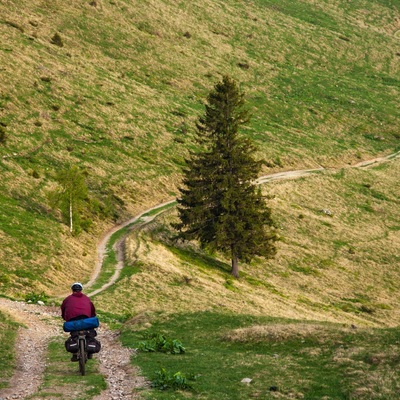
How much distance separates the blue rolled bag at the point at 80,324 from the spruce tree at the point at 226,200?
4333 cm

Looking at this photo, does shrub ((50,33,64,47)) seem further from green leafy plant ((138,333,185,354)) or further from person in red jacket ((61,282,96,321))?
person in red jacket ((61,282,96,321))

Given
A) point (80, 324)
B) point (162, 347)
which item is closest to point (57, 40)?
point (162, 347)

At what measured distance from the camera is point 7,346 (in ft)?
78.8

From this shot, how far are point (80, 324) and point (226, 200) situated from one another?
147 ft

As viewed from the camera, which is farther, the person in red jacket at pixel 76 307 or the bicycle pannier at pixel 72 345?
the person in red jacket at pixel 76 307

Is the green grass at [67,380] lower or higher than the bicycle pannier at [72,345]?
lower

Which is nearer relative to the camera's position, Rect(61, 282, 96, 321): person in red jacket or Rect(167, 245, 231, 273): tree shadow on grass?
Rect(61, 282, 96, 321): person in red jacket

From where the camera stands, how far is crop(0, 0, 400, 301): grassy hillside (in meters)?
66.8

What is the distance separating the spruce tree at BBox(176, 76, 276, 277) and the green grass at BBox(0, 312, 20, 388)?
35577mm

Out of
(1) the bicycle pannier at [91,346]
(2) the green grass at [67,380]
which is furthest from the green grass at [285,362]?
(1) the bicycle pannier at [91,346]

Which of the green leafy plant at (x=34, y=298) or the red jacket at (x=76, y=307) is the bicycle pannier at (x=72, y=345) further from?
the green leafy plant at (x=34, y=298)

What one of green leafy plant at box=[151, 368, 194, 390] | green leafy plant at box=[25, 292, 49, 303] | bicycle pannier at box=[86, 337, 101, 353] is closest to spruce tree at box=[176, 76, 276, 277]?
green leafy plant at box=[25, 292, 49, 303]

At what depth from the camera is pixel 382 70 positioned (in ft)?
560

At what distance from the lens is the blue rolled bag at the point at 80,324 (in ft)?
63.5
